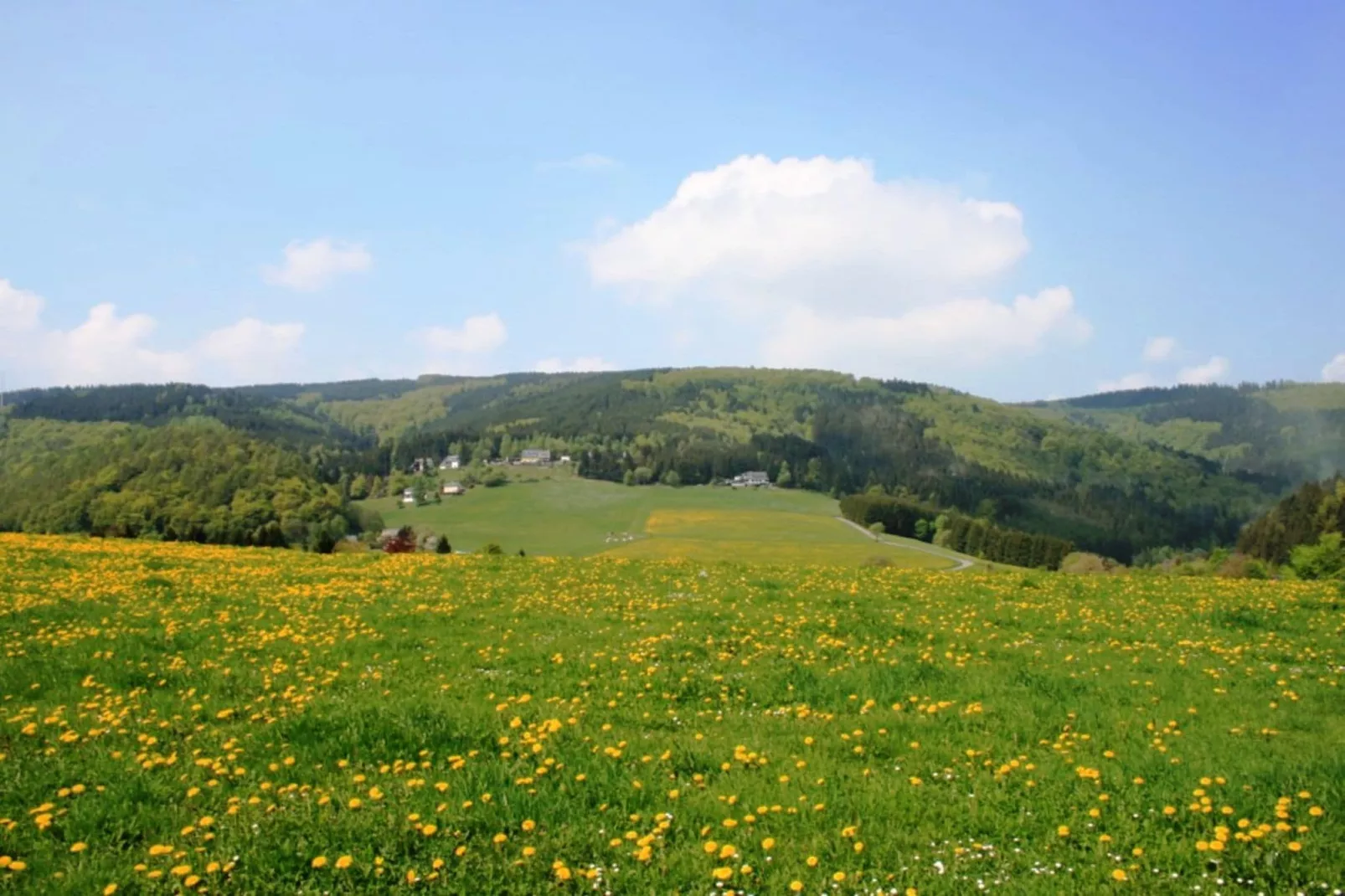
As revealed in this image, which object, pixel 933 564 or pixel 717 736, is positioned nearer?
pixel 717 736

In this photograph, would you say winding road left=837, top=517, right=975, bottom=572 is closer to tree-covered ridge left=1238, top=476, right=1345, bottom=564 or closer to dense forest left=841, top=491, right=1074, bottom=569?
dense forest left=841, top=491, right=1074, bottom=569

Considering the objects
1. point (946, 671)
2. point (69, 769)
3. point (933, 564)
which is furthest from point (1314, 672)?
point (933, 564)

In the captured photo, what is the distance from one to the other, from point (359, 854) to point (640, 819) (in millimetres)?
2470

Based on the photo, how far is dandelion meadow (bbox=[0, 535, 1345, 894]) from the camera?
6867 mm

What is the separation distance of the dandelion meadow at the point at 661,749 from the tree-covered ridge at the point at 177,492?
317 feet

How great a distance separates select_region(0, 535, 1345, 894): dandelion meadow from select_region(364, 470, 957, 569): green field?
90.8 m

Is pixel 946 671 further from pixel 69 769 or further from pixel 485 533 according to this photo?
pixel 485 533

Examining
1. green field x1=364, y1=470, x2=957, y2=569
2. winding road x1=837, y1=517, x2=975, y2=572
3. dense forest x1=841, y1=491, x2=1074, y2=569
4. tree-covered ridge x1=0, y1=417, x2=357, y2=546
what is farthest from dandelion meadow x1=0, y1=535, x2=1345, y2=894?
dense forest x1=841, y1=491, x2=1074, y2=569

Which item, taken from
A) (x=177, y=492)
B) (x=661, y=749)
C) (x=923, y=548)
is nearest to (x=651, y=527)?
(x=923, y=548)

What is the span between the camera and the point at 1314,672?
1409 centimetres

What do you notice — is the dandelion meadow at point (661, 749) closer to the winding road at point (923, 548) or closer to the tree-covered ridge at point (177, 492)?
the tree-covered ridge at point (177, 492)

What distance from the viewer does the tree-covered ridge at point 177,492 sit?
360 ft

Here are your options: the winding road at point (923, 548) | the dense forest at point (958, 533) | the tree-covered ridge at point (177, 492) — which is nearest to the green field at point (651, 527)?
the winding road at point (923, 548)

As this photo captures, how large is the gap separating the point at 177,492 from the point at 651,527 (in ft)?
254
